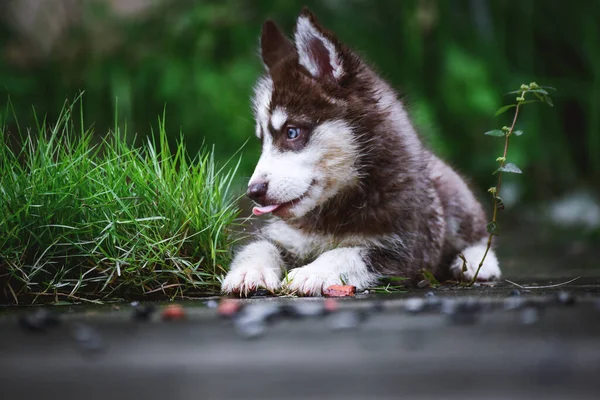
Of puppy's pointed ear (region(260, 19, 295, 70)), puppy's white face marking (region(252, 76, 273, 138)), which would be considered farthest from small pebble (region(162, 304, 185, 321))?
puppy's pointed ear (region(260, 19, 295, 70))

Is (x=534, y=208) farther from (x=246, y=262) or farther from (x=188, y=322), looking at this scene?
(x=188, y=322)

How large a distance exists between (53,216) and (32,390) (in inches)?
63.1

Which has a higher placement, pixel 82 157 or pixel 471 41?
pixel 471 41

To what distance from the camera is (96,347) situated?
2238 mm

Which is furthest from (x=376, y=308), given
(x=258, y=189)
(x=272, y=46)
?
(x=272, y=46)

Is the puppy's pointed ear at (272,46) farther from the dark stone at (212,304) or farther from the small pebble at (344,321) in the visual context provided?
the small pebble at (344,321)

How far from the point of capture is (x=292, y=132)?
358 centimetres

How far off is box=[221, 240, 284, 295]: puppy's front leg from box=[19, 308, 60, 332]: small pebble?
2.93ft

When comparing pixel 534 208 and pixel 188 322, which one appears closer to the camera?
pixel 188 322

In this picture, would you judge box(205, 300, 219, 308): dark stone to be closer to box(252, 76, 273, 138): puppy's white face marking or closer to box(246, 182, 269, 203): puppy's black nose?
box(246, 182, 269, 203): puppy's black nose

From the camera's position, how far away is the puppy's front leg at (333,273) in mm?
3342

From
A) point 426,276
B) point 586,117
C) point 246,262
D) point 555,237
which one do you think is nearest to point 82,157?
point 246,262

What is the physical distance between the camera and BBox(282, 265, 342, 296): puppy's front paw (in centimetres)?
333

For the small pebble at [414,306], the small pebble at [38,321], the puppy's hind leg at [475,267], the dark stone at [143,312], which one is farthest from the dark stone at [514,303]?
the small pebble at [38,321]
